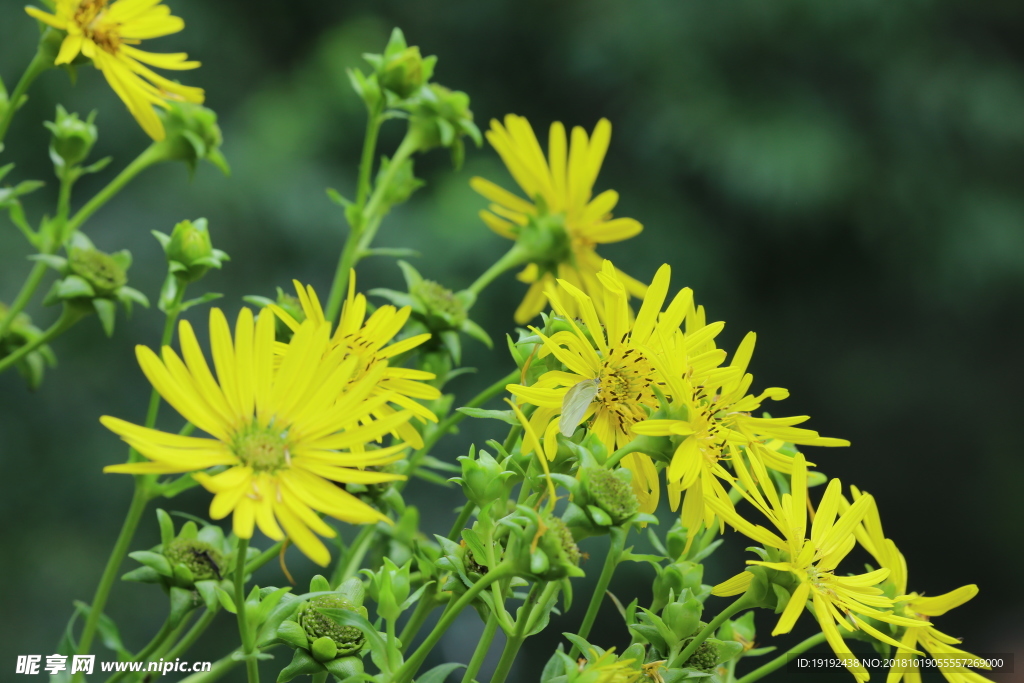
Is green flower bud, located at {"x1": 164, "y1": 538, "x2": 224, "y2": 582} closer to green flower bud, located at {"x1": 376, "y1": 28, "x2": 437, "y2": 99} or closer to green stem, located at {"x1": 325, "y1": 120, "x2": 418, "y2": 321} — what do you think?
green stem, located at {"x1": 325, "y1": 120, "x2": 418, "y2": 321}

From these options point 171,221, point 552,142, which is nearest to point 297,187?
point 171,221

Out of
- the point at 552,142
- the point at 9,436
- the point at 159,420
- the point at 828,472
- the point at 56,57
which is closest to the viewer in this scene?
the point at 56,57

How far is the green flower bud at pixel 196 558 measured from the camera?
0.39 metres

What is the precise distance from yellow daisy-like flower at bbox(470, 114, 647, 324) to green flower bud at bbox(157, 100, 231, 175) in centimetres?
16

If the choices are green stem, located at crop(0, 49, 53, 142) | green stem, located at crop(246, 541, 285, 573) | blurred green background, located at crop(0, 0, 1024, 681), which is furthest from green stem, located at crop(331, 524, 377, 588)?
blurred green background, located at crop(0, 0, 1024, 681)

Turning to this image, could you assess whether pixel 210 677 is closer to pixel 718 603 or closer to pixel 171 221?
pixel 171 221

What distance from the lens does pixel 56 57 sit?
1.50 feet

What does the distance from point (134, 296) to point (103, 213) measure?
129 cm

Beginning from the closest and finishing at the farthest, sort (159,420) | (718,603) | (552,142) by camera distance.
Answer: (552,142), (159,420), (718,603)

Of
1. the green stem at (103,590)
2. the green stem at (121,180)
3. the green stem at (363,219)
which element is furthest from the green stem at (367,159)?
the green stem at (103,590)

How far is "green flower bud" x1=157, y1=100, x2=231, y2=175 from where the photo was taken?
0.51 metres

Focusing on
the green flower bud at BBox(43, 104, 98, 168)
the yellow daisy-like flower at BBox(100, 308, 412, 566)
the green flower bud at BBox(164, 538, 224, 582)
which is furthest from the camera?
the green flower bud at BBox(43, 104, 98, 168)

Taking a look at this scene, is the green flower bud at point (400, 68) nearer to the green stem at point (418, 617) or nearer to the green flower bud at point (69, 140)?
the green flower bud at point (69, 140)

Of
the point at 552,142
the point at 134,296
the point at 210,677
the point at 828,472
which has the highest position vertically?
the point at 828,472
